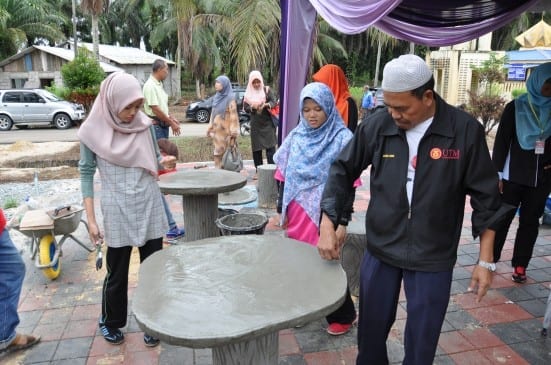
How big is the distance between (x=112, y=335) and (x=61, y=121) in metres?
14.1

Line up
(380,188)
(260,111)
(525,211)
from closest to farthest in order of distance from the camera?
(380,188)
(525,211)
(260,111)

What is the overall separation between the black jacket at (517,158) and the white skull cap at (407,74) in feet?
6.26

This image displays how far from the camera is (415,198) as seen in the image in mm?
1776

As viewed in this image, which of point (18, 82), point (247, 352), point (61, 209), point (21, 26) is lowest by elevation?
point (247, 352)

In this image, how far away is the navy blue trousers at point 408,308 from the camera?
1817mm

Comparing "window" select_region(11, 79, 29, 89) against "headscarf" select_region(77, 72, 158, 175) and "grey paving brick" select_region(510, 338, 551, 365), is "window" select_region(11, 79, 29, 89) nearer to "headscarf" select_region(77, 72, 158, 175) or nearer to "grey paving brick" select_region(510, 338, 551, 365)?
"headscarf" select_region(77, 72, 158, 175)

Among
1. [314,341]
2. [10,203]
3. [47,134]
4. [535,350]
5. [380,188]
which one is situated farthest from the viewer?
[47,134]

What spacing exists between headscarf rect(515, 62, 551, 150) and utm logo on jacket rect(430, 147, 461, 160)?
1.80 m

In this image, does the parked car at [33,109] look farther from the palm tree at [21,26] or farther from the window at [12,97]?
the palm tree at [21,26]

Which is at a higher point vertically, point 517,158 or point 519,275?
point 517,158

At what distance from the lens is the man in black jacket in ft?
5.61

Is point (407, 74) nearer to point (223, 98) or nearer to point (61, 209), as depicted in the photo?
point (61, 209)

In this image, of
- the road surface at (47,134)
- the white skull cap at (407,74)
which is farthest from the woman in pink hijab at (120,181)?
the road surface at (47,134)

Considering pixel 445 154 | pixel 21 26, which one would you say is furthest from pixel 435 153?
pixel 21 26
